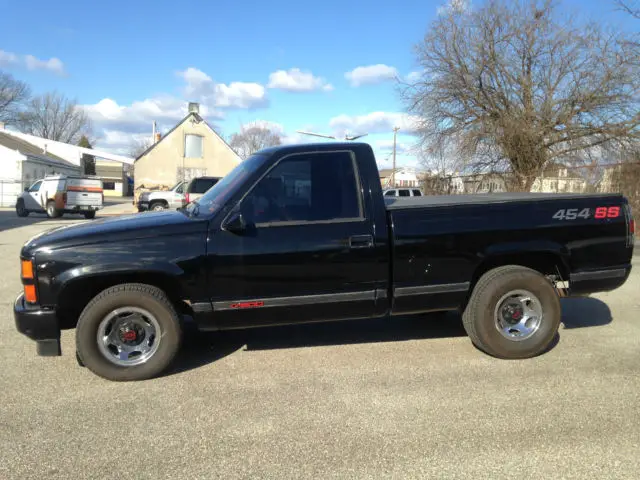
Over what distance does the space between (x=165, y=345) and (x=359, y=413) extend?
66.4 inches

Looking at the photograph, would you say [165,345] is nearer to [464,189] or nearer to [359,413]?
[359,413]

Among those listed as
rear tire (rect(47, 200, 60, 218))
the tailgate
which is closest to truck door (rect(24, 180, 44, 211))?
rear tire (rect(47, 200, 60, 218))

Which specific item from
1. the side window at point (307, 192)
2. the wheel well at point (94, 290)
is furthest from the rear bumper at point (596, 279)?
the wheel well at point (94, 290)

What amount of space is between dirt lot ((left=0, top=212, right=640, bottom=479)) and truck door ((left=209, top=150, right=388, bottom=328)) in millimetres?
599

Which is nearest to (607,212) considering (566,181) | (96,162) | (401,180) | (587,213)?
(587,213)

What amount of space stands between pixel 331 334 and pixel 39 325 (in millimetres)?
2769

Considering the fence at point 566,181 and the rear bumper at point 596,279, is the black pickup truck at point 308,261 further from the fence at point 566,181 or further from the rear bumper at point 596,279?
the fence at point 566,181

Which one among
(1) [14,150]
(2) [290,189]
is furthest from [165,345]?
(1) [14,150]

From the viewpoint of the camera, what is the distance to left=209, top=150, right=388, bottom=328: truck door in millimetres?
3961

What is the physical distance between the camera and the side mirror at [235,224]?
3.90 metres

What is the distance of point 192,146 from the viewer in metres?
35.7

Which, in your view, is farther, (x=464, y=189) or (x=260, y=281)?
(x=464, y=189)

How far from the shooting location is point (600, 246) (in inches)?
179

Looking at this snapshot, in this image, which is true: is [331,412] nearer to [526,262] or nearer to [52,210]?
[526,262]
